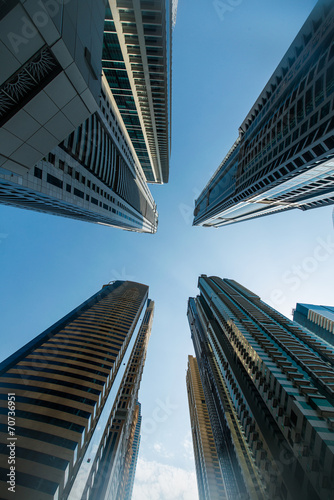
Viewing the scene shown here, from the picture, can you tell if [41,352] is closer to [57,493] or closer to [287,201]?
[57,493]

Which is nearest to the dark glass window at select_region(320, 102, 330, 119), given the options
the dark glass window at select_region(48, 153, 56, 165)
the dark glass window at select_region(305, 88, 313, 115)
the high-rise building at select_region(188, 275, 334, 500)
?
the dark glass window at select_region(305, 88, 313, 115)

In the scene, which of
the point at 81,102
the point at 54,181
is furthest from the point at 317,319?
the point at 81,102

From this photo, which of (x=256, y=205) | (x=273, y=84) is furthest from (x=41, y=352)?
(x=273, y=84)

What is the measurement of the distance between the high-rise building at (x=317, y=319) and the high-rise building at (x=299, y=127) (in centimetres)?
4003

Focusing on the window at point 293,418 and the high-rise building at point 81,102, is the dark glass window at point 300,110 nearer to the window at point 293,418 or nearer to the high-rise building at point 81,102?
the high-rise building at point 81,102

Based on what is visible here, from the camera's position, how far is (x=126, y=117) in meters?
74.9

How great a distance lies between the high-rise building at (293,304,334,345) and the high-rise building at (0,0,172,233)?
8209 centimetres

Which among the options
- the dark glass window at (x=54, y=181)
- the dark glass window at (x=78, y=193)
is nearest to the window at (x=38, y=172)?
the dark glass window at (x=54, y=181)

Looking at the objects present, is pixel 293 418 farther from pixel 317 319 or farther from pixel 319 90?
pixel 317 319

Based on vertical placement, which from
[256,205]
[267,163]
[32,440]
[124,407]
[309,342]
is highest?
[267,163]

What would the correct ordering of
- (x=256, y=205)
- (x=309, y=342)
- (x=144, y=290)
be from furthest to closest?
1. (x=144, y=290)
2. (x=256, y=205)
3. (x=309, y=342)

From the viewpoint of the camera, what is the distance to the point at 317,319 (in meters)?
76.8

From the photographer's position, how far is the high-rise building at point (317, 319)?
234 feet

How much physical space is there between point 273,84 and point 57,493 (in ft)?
312
